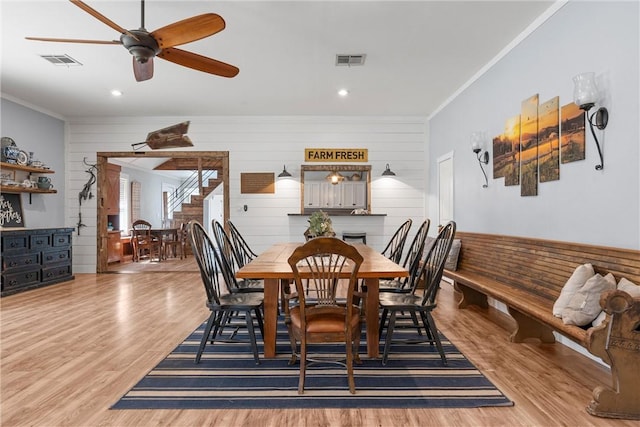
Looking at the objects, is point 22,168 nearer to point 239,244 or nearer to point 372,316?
point 239,244

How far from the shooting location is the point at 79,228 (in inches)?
272

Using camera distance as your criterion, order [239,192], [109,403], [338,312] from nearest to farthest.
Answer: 1. [109,403]
2. [338,312]
3. [239,192]

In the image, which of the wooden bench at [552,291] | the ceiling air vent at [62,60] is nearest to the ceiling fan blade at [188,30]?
the ceiling air vent at [62,60]

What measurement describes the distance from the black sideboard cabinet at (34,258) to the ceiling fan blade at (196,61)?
13.2ft

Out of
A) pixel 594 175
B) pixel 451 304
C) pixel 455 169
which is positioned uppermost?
pixel 455 169

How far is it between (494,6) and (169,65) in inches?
147

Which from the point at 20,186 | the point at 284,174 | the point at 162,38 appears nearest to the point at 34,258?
the point at 20,186

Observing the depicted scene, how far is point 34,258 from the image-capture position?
5500 mm

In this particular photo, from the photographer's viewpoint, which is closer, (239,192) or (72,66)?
(72,66)

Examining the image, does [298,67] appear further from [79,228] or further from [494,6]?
[79,228]

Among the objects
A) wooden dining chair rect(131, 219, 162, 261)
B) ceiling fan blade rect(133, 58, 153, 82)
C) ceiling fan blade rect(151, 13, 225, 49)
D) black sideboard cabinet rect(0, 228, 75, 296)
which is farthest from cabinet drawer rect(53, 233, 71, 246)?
ceiling fan blade rect(151, 13, 225, 49)

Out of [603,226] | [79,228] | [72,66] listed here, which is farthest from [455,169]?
[79,228]

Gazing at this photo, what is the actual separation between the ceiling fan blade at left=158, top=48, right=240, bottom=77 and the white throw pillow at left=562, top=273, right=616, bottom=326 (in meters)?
3.11

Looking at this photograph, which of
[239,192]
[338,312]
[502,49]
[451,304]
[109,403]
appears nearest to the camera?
[109,403]
